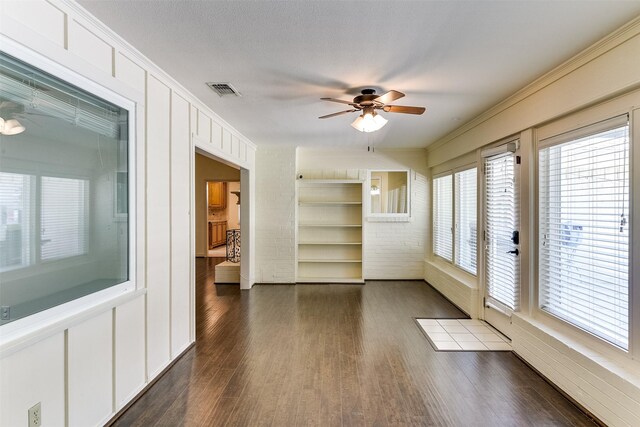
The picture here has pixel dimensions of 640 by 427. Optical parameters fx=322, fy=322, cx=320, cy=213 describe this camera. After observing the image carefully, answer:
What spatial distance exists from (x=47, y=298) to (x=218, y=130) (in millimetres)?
2795

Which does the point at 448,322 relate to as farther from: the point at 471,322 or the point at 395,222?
the point at 395,222

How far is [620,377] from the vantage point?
2.02 m

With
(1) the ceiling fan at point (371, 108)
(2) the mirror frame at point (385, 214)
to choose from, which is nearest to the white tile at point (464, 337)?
(1) the ceiling fan at point (371, 108)

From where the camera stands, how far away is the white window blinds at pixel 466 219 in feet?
15.0

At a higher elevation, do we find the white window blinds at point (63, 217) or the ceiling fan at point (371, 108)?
the ceiling fan at point (371, 108)

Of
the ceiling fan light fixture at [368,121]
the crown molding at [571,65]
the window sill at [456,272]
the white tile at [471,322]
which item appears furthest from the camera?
the window sill at [456,272]

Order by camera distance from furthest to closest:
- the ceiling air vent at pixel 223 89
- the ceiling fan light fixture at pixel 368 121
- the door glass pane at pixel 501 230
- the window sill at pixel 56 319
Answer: the door glass pane at pixel 501 230 < the ceiling fan light fixture at pixel 368 121 < the ceiling air vent at pixel 223 89 < the window sill at pixel 56 319

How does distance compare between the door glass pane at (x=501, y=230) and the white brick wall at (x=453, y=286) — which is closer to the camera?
the door glass pane at (x=501, y=230)

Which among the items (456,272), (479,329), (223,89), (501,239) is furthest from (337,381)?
(456,272)

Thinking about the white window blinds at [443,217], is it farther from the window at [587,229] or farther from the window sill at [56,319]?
the window sill at [56,319]

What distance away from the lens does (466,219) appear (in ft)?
15.9

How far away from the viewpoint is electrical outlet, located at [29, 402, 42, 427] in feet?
5.22

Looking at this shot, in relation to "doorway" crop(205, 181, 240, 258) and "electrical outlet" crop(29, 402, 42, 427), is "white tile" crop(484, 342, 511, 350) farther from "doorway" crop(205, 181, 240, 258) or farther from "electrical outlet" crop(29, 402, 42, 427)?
"doorway" crop(205, 181, 240, 258)

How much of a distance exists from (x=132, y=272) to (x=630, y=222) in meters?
3.38
